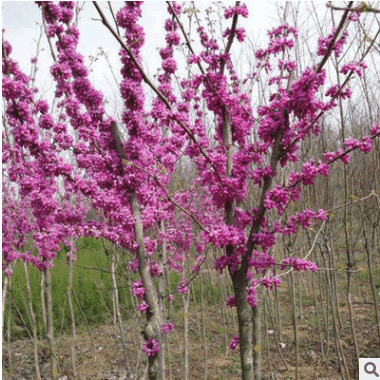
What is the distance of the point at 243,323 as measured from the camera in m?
2.30

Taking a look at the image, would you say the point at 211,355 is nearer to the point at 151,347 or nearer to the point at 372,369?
the point at 372,369

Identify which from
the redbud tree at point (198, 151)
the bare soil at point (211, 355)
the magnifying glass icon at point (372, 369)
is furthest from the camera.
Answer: the bare soil at point (211, 355)

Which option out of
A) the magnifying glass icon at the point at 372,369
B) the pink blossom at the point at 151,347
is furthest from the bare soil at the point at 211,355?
the pink blossom at the point at 151,347

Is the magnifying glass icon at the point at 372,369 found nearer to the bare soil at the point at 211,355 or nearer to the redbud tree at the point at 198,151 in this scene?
the bare soil at the point at 211,355

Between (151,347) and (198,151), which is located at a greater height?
(198,151)

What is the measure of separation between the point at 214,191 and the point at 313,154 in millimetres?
3409

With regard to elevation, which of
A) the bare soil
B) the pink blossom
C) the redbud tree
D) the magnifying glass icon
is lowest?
the bare soil

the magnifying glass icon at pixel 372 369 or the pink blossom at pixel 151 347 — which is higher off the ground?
the pink blossom at pixel 151 347

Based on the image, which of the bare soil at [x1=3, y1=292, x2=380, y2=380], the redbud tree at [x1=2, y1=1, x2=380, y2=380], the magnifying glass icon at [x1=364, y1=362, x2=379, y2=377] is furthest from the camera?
the bare soil at [x1=3, y1=292, x2=380, y2=380]

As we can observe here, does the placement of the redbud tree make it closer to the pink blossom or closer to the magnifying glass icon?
the pink blossom

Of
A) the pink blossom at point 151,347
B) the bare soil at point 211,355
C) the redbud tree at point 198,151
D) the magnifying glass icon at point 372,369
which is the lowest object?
the bare soil at point 211,355

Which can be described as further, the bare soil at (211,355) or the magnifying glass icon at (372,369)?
the bare soil at (211,355)

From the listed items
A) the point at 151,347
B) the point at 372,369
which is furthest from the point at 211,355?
the point at 151,347

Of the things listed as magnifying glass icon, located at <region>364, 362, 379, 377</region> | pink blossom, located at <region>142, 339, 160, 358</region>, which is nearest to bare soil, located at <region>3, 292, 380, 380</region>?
magnifying glass icon, located at <region>364, 362, 379, 377</region>
